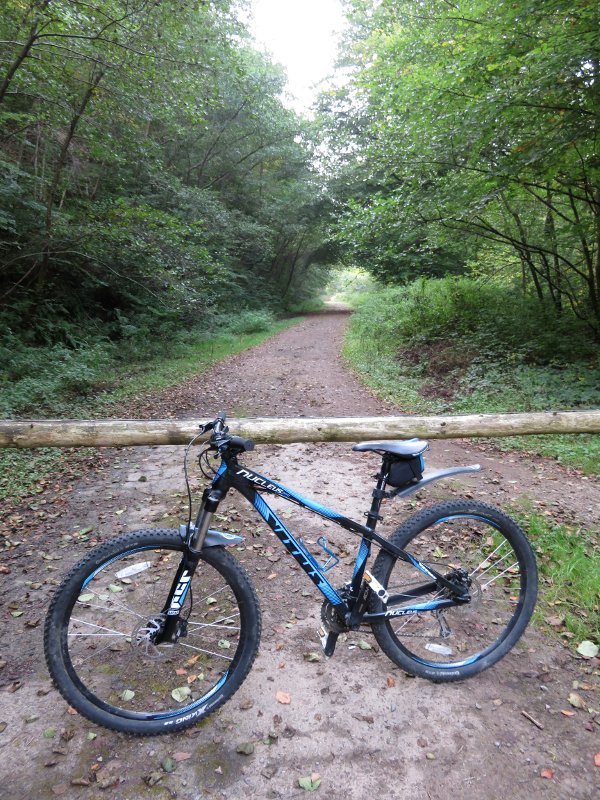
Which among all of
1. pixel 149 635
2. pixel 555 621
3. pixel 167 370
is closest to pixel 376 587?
pixel 149 635

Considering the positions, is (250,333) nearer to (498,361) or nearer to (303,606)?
(498,361)

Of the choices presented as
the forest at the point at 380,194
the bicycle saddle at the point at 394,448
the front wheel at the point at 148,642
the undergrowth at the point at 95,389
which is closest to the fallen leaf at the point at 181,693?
the front wheel at the point at 148,642

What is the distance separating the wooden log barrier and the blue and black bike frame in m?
1.34

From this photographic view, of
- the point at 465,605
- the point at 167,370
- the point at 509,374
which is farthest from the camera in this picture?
the point at 167,370

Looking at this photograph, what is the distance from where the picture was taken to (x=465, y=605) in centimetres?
267

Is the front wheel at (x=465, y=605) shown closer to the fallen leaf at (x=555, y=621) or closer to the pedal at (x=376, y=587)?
the pedal at (x=376, y=587)

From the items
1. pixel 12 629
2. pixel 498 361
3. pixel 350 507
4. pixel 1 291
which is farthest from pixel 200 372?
pixel 12 629

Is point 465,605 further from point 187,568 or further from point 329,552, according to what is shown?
point 187,568

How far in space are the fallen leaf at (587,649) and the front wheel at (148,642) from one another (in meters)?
2.03

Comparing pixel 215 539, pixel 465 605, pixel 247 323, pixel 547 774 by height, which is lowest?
pixel 547 774

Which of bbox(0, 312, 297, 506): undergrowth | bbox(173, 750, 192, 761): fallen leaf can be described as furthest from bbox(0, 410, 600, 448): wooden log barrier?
bbox(173, 750, 192, 761): fallen leaf

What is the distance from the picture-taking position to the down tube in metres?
2.28

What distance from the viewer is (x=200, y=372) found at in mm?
11633

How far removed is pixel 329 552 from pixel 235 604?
1.81 feet
